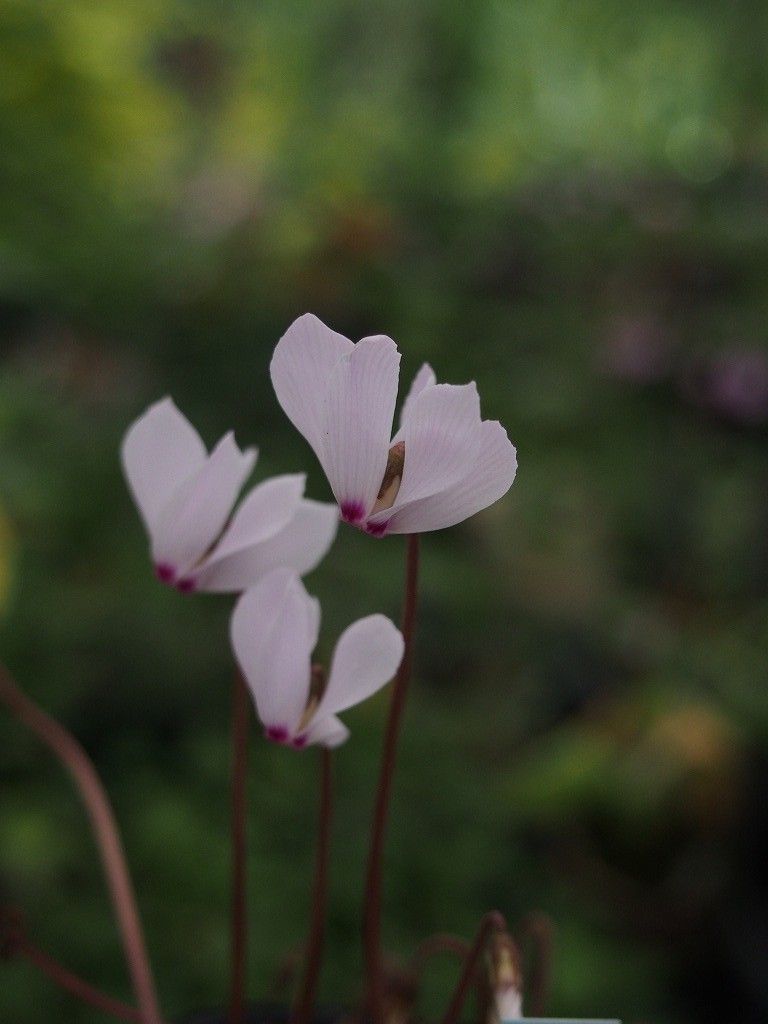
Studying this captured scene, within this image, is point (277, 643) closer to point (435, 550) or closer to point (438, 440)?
point (438, 440)

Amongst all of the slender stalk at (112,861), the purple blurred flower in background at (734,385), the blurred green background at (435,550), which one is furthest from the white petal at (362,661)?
the purple blurred flower in background at (734,385)

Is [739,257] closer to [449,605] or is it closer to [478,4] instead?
[449,605]

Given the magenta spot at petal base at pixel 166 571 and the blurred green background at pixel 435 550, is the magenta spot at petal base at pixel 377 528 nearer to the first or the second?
the magenta spot at petal base at pixel 166 571

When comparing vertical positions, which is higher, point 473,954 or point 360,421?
point 360,421

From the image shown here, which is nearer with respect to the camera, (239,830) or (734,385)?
(239,830)

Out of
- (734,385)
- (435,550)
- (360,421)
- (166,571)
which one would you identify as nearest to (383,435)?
(360,421)

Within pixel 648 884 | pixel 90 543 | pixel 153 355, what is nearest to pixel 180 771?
pixel 90 543

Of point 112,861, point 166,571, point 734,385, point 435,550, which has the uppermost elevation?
point 166,571

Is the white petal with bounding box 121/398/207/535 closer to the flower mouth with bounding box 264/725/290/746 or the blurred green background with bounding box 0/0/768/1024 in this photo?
the flower mouth with bounding box 264/725/290/746
